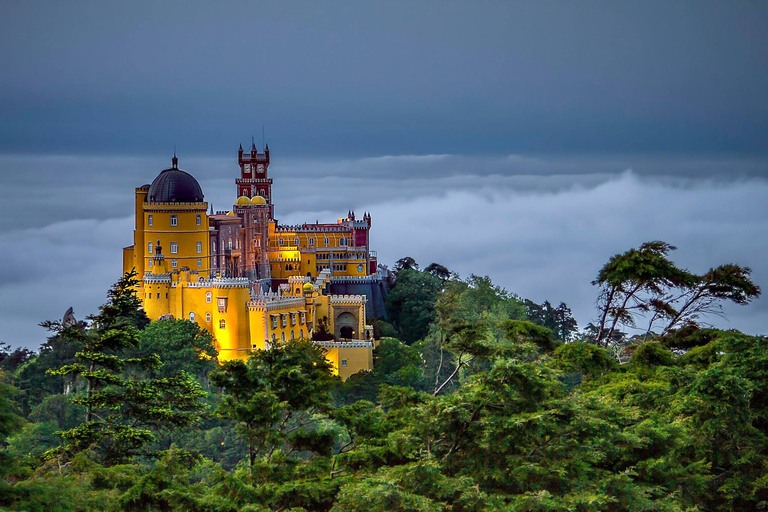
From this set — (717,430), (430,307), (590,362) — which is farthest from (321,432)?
(430,307)

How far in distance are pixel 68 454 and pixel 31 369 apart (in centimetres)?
2606

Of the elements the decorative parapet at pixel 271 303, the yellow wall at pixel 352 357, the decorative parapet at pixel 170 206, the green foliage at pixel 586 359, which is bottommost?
the green foliage at pixel 586 359

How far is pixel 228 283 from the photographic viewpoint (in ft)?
191

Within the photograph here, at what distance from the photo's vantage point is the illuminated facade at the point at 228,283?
5841cm

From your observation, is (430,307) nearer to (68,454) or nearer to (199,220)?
(199,220)

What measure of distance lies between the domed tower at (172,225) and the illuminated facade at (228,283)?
0.06 meters

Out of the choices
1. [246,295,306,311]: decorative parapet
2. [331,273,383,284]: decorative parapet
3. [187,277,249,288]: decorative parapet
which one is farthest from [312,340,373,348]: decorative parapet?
[331,273,383,284]: decorative parapet

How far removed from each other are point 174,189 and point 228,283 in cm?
707

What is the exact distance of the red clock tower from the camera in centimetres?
7881

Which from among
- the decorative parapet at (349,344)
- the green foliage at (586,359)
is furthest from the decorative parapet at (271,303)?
the green foliage at (586,359)

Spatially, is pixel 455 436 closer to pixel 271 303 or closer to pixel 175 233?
pixel 271 303

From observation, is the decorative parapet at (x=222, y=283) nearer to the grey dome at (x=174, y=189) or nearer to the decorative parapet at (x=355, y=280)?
the grey dome at (x=174, y=189)

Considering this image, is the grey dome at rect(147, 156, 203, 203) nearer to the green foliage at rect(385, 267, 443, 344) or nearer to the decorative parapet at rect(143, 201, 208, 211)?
the decorative parapet at rect(143, 201, 208, 211)

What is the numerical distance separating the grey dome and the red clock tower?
15832mm
